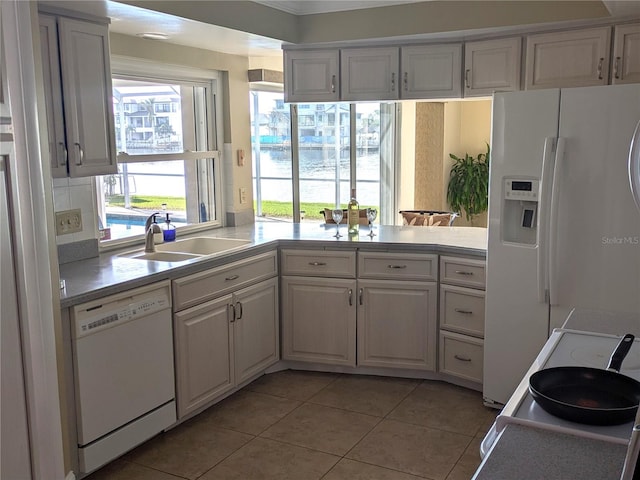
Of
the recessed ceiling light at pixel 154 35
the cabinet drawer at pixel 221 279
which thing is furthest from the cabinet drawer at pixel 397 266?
the recessed ceiling light at pixel 154 35

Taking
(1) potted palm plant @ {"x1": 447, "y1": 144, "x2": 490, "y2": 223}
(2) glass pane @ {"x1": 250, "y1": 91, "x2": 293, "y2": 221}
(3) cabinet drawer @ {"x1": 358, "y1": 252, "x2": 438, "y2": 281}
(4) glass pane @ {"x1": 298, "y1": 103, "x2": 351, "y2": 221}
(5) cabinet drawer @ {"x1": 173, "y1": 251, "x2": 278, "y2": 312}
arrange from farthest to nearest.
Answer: (1) potted palm plant @ {"x1": 447, "y1": 144, "x2": 490, "y2": 223}
(4) glass pane @ {"x1": 298, "y1": 103, "x2": 351, "y2": 221}
(2) glass pane @ {"x1": 250, "y1": 91, "x2": 293, "y2": 221}
(3) cabinet drawer @ {"x1": 358, "y1": 252, "x2": 438, "y2": 281}
(5) cabinet drawer @ {"x1": 173, "y1": 251, "x2": 278, "y2": 312}

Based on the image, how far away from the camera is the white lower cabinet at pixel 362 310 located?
3846 mm

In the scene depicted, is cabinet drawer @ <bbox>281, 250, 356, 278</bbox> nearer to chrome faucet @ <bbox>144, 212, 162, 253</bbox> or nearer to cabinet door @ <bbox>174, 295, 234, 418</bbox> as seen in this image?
cabinet door @ <bbox>174, 295, 234, 418</bbox>

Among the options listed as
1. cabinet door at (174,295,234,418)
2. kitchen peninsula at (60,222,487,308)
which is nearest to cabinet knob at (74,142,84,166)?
kitchen peninsula at (60,222,487,308)

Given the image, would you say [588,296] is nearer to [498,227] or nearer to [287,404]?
[498,227]

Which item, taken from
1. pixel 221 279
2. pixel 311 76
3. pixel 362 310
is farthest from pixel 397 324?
pixel 311 76

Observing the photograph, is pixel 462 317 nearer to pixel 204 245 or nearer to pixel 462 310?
pixel 462 310

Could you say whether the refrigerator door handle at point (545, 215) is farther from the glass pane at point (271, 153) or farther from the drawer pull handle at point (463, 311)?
the glass pane at point (271, 153)

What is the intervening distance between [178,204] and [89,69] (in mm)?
1385

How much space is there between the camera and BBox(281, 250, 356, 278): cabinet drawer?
3910mm

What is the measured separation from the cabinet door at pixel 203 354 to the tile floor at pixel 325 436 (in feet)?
0.50

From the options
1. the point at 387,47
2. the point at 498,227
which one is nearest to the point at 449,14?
the point at 387,47

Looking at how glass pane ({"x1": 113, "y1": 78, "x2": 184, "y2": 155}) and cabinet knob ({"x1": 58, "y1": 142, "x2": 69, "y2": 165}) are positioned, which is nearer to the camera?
cabinet knob ({"x1": 58, "y1": 142, "x2": 69, "y2": 165})

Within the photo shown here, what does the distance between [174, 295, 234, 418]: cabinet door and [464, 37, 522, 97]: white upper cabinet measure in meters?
1.93
